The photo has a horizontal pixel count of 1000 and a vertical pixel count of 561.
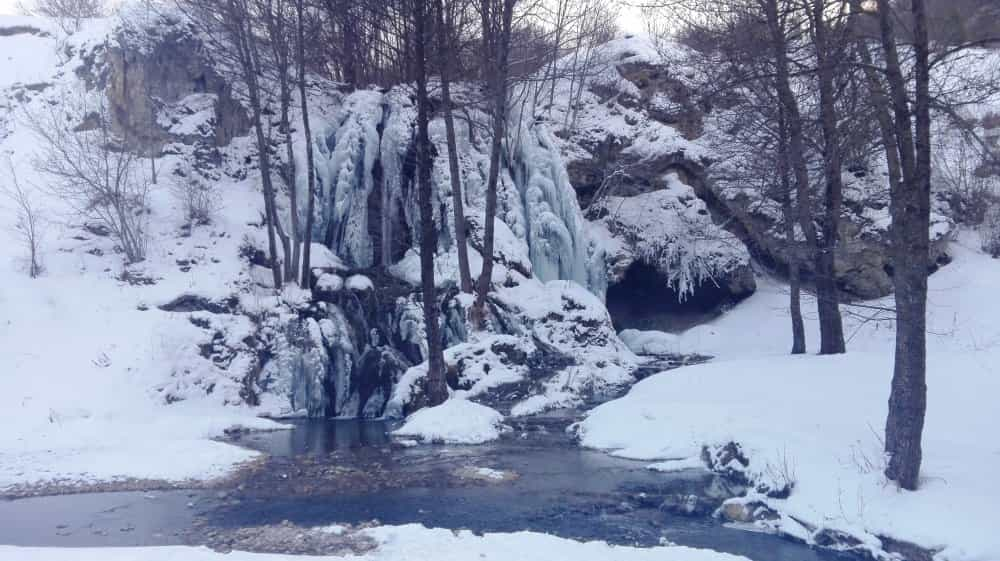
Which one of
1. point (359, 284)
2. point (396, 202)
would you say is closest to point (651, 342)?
point (396, 202)

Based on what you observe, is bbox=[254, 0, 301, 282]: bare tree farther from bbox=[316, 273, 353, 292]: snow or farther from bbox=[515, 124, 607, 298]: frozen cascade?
bbox=[515, 124, 607, 298]: frozen cascade

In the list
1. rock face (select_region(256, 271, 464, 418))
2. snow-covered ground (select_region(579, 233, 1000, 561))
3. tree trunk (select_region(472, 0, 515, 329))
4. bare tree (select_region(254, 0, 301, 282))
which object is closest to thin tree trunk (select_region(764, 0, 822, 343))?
snow-covered ground (select_region(579, 233, 1000, 561))

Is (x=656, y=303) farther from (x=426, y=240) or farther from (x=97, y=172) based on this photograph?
(x=97, y=172)

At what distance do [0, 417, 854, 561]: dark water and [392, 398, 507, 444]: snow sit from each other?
0.65m

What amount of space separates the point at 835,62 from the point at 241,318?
1355cm

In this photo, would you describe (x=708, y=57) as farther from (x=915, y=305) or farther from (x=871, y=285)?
(x=871, y=285)

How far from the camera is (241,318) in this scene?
17750 millimetres

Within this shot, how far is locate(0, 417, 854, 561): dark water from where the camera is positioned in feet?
26.2

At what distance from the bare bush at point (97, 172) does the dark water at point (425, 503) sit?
385 inches

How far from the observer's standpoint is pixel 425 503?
361 inches

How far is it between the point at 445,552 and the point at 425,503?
2.51m

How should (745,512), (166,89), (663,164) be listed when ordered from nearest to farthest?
(745,512) < (166,89) < (663,164)

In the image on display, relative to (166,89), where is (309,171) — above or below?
below

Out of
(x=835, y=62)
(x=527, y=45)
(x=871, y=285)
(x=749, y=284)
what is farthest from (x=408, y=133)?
(x=835, y=62)
